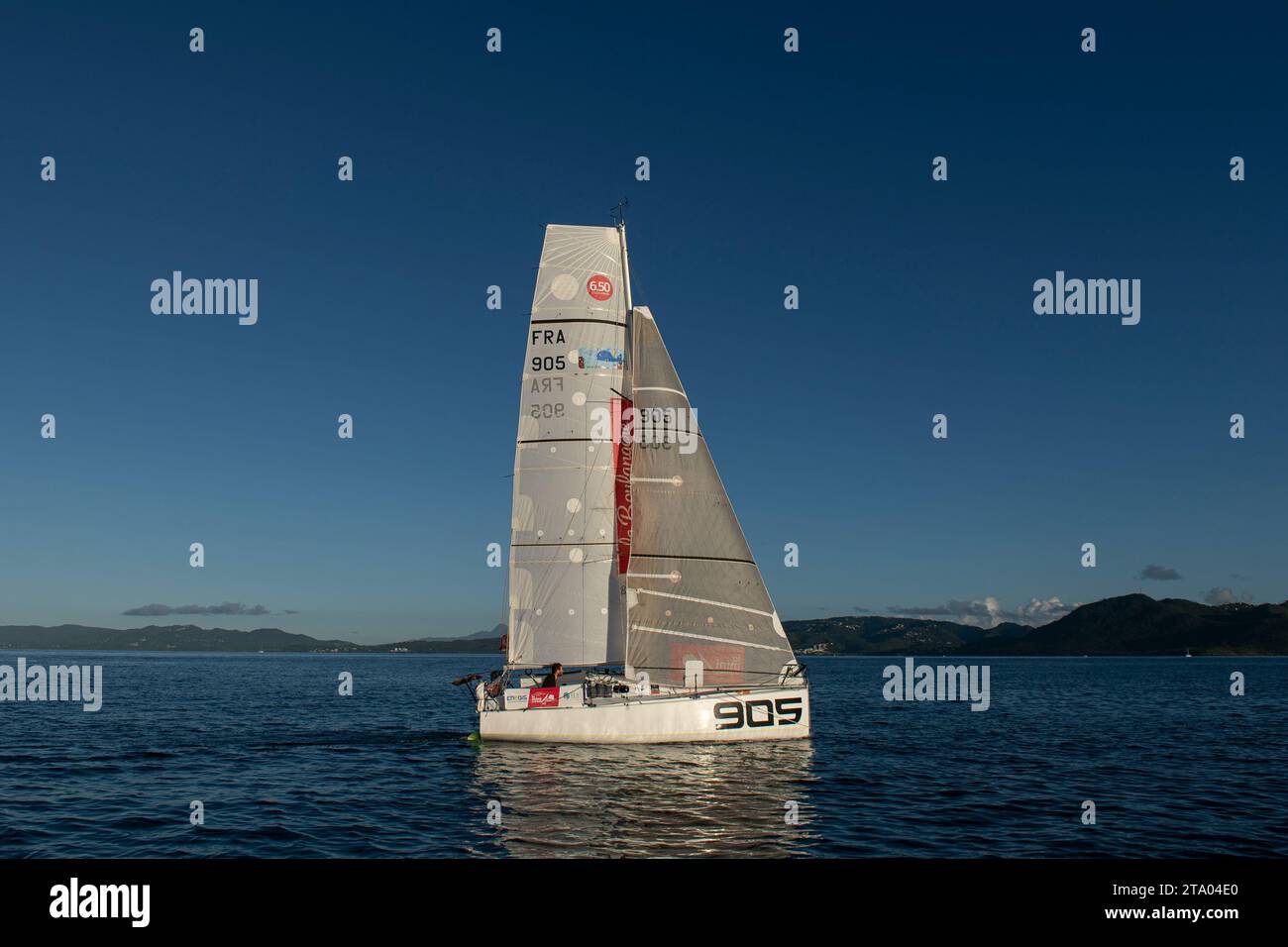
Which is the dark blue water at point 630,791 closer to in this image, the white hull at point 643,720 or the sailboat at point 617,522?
the white hull at point 643,720

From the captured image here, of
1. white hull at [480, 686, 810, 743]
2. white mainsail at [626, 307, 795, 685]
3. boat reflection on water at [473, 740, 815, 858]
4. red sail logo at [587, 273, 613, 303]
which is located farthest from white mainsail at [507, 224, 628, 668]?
boat reflection on water at [473, 740, 815, 858]

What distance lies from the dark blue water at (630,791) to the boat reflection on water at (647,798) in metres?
0.10

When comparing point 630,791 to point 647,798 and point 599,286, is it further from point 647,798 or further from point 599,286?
point 599,286

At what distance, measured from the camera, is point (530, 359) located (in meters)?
37.1

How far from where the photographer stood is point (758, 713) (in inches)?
1321

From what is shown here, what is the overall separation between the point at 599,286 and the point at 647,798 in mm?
21583

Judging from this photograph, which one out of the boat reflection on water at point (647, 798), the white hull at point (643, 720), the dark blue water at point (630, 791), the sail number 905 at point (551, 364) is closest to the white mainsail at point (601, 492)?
the sail number 905 at point (551, 364)

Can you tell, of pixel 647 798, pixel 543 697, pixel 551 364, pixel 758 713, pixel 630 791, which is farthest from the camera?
pixel 551 364

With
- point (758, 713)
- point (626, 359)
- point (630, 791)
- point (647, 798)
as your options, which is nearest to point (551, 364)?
point (626, 359)

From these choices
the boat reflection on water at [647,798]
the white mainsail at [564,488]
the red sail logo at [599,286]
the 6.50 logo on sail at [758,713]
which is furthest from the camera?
the red sail logo at [599,286]

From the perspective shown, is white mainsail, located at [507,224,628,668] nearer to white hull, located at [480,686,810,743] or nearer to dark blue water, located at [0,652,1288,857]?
white hull, located at [480,686,810,743]

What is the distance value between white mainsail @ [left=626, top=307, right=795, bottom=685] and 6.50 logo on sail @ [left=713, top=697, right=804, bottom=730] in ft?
4.62

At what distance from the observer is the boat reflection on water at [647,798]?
→ 19906 millimetres

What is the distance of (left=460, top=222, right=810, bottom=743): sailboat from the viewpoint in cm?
3494
